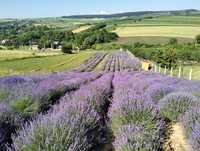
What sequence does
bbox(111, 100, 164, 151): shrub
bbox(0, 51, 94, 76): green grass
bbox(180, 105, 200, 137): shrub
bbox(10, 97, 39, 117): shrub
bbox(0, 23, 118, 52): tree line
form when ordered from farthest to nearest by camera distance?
bbox(0, 23, 118, 52): tree line < bbox(0, 51, 94, 76): green grass < bbox(10, 97, 39, 117): shrub < bbox(180, 105, 200, 137): shrub < bbox(111, 100, 164, 151): shrub

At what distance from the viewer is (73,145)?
159 inches

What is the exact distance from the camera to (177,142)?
6301 millimetres

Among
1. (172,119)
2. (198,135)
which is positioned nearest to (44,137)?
(198,135)

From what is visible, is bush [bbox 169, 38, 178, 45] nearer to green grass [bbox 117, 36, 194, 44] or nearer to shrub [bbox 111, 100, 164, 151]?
green grass [bbox 117, 36, 194, 44]

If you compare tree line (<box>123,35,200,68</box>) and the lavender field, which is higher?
the lavender field

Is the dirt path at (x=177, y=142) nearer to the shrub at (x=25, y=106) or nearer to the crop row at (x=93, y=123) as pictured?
the crop row at (x=93, y=123)

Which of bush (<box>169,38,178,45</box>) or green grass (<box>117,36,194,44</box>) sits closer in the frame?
bush (<box>169,38,178,45</box>)

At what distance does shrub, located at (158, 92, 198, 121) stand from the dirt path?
50 cm

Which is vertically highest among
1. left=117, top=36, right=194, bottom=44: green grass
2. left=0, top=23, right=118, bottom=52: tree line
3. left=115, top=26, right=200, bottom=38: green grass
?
left=115, top=26, right=200, bottom=38: green grass

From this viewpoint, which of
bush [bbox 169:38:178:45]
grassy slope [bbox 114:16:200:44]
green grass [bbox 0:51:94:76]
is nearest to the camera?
green grass [bbox 0:51:94:76]

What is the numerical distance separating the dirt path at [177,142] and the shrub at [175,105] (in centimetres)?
50

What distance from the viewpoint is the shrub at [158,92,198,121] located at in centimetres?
754

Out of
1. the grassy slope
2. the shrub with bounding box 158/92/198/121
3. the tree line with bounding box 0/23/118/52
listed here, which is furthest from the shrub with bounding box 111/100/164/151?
the tree line with bounding box 0/23/118/52

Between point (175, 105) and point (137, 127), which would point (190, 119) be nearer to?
point (137, 127)
